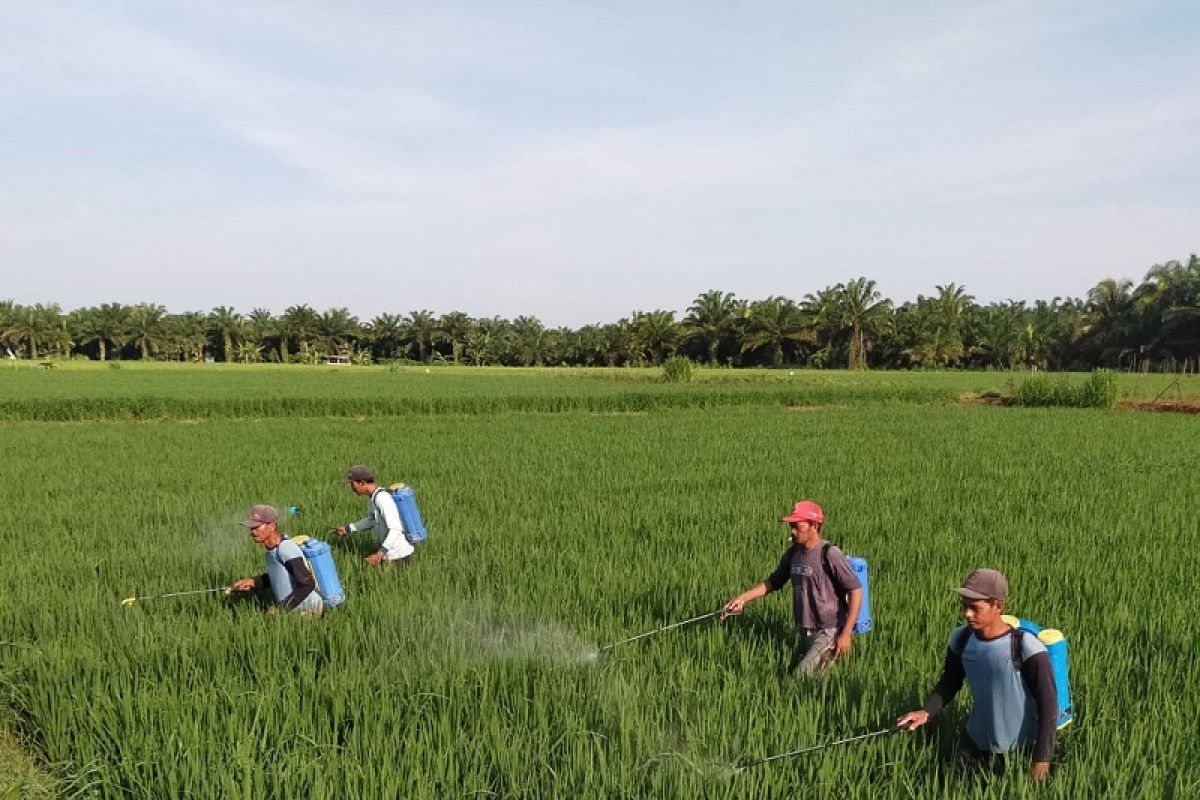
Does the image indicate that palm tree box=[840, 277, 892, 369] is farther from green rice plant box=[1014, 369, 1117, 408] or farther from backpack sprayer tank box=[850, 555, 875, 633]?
backpack sprayer tank box=[850, 555, 875, 633]

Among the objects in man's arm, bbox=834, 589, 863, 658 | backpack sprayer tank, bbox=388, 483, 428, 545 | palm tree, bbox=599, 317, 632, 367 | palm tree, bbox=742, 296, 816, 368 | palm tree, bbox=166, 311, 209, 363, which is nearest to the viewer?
man's arm, bbox=834, 589, 863, 658

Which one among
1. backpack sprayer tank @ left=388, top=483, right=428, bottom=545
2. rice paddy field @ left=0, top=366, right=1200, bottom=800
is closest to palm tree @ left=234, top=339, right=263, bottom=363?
rice paddy field @ left=0, top=366, right=1200, bottom=800

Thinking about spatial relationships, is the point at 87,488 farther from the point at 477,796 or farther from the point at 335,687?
the point at 477,796

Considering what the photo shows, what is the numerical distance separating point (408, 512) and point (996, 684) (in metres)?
4.19

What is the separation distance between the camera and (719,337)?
64562 millimetres

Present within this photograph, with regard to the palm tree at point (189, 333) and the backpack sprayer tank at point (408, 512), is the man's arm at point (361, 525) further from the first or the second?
the palm tree at point (189, 333)

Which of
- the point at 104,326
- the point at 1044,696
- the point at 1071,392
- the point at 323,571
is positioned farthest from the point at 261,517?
the point at 104,326

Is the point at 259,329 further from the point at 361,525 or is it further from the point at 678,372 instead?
the point at 361,525

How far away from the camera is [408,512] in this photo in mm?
5703

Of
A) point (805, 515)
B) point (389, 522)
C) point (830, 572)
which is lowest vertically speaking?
point (389, 522)

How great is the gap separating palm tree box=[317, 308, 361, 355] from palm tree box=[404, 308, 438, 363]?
239 inches

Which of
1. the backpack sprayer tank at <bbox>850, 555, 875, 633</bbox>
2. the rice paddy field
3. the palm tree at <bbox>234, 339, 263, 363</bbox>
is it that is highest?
the palm tree at <bbox>234, 339, 263, 363</bbox>

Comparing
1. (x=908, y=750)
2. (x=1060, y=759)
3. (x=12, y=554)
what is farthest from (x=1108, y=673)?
(x=12, y=554)

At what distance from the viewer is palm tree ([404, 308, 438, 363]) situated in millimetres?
84062
